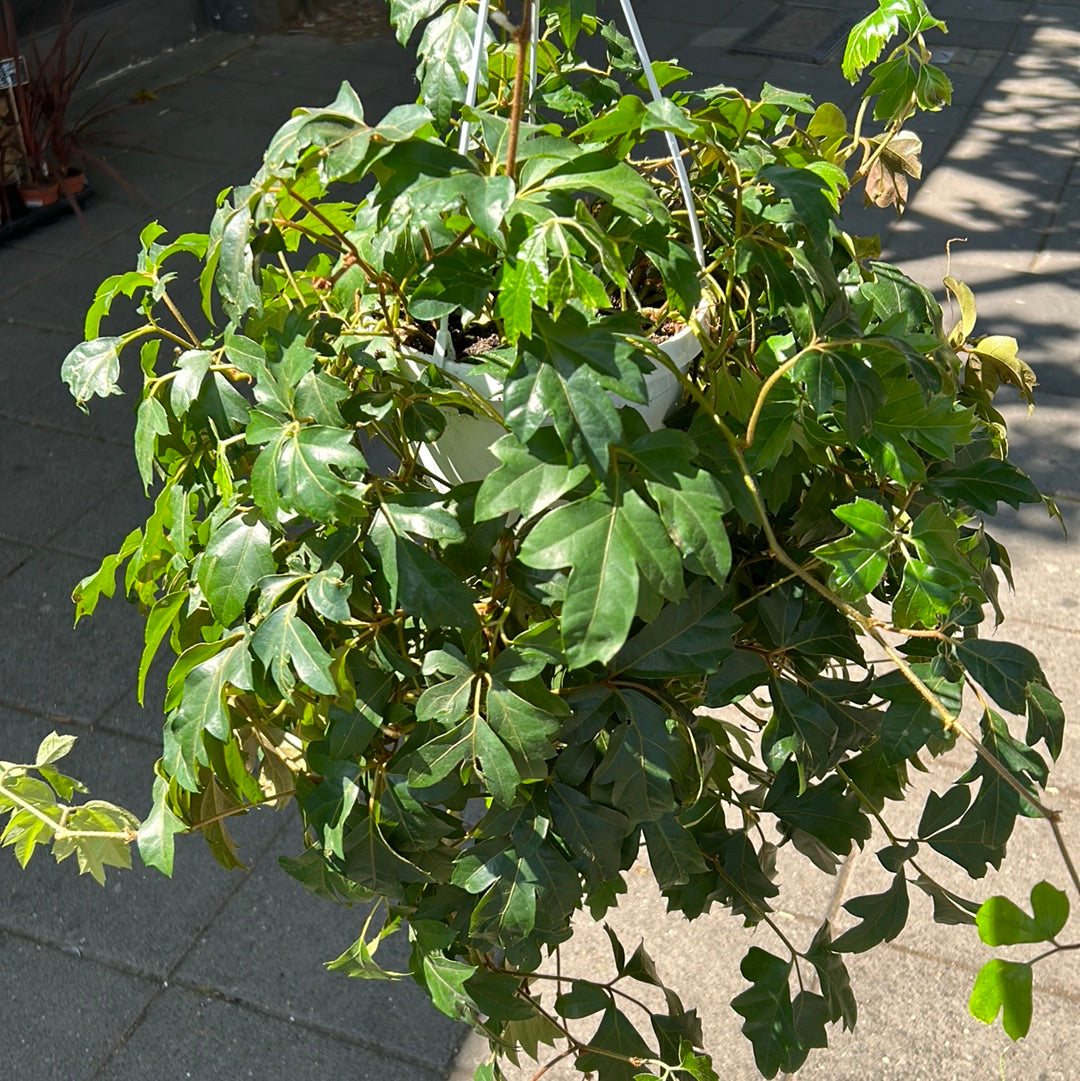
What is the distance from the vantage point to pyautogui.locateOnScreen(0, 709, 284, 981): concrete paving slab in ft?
8.21

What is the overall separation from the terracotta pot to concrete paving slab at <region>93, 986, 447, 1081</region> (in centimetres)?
379

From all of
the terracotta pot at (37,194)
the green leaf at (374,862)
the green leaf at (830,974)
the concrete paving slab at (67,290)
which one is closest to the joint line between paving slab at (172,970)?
the green leaf at (374,862)

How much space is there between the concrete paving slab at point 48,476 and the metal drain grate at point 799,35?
14.1 ft

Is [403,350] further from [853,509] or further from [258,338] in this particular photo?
[853,509]

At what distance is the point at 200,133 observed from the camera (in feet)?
19.8

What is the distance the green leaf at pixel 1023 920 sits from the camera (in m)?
0.95

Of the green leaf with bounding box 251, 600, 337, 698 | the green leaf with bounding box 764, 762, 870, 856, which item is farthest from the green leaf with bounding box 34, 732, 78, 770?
the green leaf with bounding box 764, 762, 870, 856

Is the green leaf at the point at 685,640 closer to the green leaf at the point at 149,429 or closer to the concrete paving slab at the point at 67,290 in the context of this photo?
the green leaf at the point at 149,429

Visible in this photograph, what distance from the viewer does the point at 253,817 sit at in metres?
2.83

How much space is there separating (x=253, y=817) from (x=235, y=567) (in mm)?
1710

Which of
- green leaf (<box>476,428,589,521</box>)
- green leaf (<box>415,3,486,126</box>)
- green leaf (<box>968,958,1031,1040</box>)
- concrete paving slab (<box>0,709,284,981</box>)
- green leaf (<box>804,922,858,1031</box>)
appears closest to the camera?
green leaf (<box>968,958,1031,1040</box>)

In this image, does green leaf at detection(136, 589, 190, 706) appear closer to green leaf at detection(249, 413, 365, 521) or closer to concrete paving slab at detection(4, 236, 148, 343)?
green leaf at detection(249, 413, 365, 521)

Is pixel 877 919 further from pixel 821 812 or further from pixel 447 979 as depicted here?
pixel 447 979

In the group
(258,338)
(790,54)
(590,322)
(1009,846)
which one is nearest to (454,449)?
(258,338)
